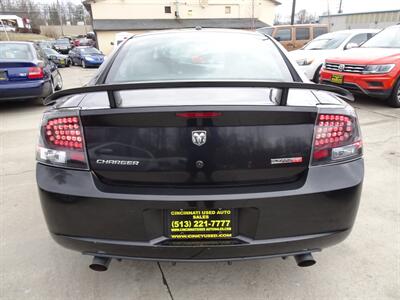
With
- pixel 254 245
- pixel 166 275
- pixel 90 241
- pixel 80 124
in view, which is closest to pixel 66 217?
pixel 90 241

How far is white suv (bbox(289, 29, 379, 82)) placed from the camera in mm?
8836

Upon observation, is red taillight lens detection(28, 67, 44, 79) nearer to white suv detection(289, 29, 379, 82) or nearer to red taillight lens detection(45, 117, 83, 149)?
red taillight lens detection(45, 117, 83, 149)

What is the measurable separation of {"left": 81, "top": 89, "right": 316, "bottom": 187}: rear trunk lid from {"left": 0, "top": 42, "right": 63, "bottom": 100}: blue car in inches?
232

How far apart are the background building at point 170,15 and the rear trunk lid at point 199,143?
36.6 metres

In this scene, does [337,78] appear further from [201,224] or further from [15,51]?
[15,51]

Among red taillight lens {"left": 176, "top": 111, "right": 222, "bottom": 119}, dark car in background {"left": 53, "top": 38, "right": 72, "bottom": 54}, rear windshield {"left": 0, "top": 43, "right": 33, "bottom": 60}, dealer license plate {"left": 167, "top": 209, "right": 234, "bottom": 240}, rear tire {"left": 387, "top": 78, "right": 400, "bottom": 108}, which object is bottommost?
dark car in background {"left": 53, "top": 38, "right": 72, "bottom": 54}

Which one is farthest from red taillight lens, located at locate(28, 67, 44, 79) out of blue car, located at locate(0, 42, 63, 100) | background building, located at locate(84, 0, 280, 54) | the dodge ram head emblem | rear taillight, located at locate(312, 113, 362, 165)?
background building, located at locate(84, 0, 280, 54)

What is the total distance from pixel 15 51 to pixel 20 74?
2.66 ft

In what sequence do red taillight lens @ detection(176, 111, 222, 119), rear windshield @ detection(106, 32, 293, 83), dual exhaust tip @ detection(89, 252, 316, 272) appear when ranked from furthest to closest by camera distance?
rear windshield @ detection(106, 32, 293, 83) → dual exhaust tip @ detection(89, 252, 316, 272) → red taillight lens @ detection(176, 111, 222, 119)

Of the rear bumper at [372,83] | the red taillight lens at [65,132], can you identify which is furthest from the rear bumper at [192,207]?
the rear bumper at [372,83]

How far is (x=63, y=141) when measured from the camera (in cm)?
171

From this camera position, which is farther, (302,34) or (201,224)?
(302,34)

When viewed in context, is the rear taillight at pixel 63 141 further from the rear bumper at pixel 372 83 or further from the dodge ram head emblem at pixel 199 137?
the rear bumper at pixel 372 83

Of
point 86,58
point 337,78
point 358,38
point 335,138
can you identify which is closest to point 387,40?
point 337,78
